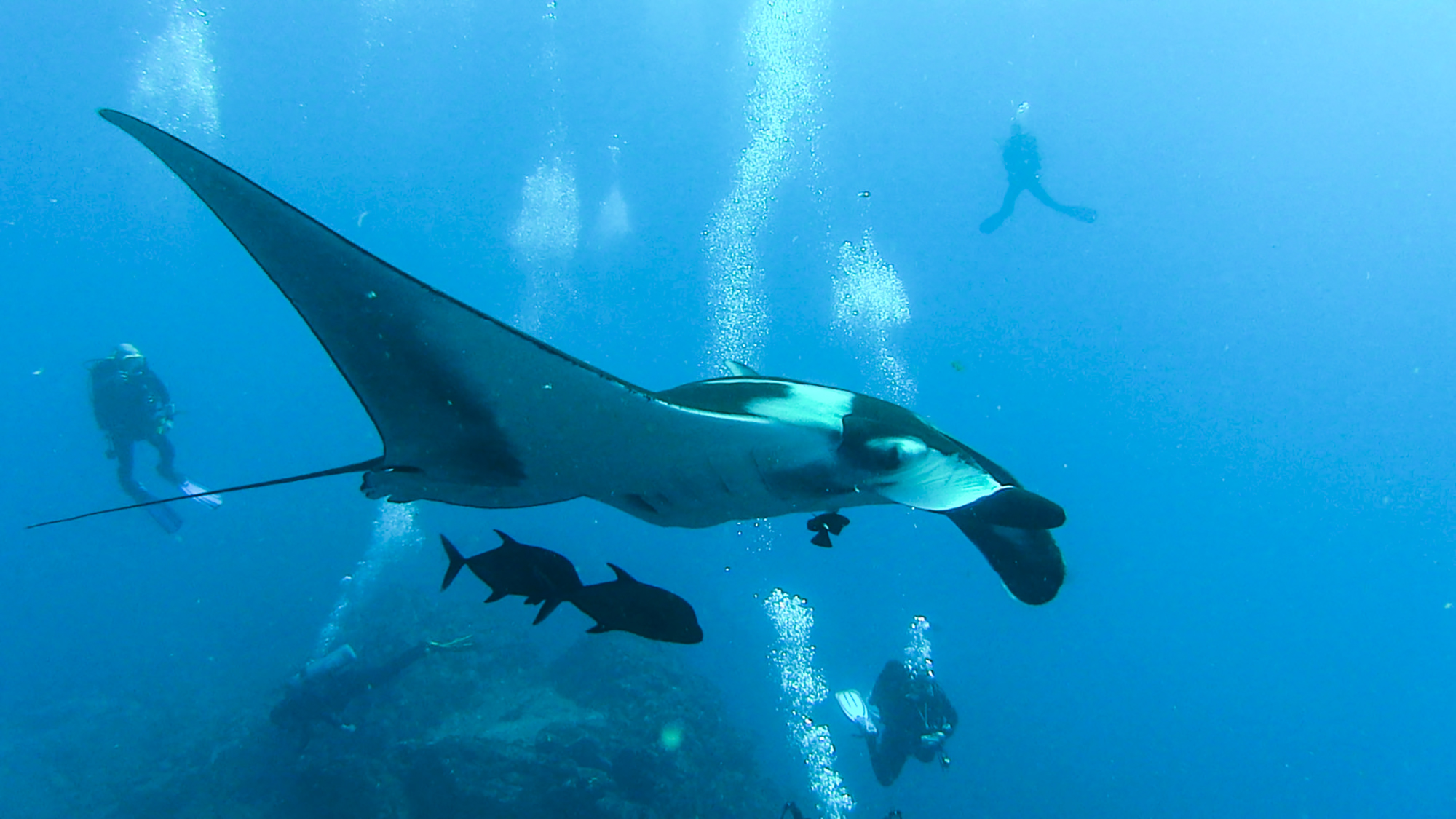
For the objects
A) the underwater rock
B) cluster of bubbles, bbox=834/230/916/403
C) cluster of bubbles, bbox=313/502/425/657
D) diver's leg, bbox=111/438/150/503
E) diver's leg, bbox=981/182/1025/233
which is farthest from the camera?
cluster of bubbles, bbox=834/230/916/403

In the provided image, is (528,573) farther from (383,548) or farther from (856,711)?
(383,548)

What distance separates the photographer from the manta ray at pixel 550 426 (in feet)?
5.04

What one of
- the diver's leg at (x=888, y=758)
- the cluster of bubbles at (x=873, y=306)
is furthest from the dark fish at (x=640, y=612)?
the cluster of bubbles at (x=873, y=306)

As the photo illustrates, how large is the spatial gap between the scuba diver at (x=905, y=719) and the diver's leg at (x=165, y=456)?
40.9 ft

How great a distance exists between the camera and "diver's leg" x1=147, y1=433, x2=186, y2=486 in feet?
35.7

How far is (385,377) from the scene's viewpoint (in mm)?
1765

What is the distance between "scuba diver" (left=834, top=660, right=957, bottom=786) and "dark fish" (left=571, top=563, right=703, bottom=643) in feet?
23.2

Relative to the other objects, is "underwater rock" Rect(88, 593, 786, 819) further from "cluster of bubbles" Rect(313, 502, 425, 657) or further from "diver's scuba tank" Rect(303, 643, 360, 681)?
"cluster of bubbles" Rect(313, 502, 425, 657)

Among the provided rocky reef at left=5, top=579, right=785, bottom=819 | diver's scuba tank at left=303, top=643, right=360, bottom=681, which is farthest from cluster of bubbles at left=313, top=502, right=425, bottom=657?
diver's scuba tank at left=303, top=643, right=360, bottom=681

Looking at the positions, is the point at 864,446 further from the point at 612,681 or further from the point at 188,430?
the point at 188,430

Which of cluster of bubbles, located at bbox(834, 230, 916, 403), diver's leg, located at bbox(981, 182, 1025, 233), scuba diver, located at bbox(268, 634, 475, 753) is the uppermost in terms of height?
cluster of bubbles, located at bbox(834, 230, 916, 403)

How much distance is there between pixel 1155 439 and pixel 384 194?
52390 mm

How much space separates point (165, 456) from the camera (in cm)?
1142

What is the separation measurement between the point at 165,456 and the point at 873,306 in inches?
1206
